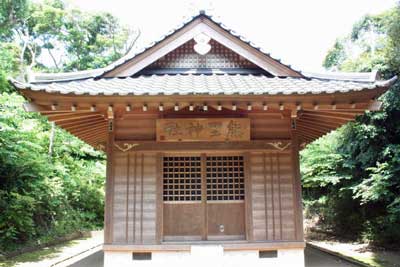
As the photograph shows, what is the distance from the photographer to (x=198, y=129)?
717 centimetres

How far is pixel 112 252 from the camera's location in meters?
6.90

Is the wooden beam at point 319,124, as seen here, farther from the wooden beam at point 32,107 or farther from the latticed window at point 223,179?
the wooden beam at point 32,107

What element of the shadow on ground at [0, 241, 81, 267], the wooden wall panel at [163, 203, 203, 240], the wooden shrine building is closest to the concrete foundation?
the wooden shrine building

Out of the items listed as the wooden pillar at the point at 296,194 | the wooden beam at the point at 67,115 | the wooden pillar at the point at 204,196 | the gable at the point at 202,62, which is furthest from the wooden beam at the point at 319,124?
the wooden beam at the point at 67,115

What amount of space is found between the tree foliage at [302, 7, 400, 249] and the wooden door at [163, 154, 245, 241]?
534 centimetres

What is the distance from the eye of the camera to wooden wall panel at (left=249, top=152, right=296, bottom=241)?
7.09 meters

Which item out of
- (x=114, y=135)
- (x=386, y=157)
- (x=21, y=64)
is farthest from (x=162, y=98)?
(x=21, y=64)

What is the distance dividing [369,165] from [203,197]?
771cm

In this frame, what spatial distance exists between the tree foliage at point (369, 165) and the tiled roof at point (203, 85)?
16.9 ft

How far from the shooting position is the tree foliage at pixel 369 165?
36.3 ft

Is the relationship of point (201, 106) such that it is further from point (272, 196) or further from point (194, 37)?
point (272, 196)

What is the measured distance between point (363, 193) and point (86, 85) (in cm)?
895

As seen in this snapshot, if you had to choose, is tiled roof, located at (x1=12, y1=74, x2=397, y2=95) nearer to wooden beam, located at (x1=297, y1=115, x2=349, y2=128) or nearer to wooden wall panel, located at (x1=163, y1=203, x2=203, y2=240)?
wooden beam, located at (x1=297, y1=115, x2=349, y2=128)

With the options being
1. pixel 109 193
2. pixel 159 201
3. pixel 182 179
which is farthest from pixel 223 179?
pixel 109 193
